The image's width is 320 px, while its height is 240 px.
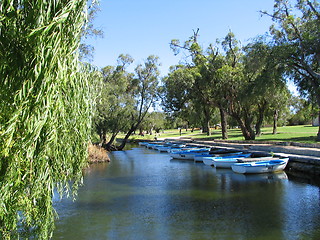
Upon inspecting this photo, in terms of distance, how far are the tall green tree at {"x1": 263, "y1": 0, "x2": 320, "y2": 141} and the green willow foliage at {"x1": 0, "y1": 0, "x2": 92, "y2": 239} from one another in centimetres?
2090

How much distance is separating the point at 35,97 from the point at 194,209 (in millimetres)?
9436

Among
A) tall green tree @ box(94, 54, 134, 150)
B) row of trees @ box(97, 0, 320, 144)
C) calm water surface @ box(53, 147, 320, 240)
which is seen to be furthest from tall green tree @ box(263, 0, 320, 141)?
tall green tree @ box(94, 54, 134, 150)

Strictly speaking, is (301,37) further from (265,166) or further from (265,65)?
(265,166)

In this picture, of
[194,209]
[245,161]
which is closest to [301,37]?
[245,161]

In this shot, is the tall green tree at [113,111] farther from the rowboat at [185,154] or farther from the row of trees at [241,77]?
the rowboat at [185,154]

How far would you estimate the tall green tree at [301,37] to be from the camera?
2239 centimetres

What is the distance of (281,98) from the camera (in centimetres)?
3553

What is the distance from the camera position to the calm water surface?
9844mm

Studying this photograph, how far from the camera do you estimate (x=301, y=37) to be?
2330 cm

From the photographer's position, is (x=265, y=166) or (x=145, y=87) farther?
(x=145, y=87)

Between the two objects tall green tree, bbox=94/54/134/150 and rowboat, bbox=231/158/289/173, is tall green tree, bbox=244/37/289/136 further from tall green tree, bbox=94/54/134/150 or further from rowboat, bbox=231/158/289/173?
tall green tree, bbox=94/54/134/150

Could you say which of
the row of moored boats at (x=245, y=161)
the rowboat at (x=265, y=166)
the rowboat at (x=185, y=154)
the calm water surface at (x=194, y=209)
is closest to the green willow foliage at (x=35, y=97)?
the calm water surface at (x=194, y=209)

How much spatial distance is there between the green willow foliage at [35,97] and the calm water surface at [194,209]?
205 inches

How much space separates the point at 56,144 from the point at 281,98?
114 ft
